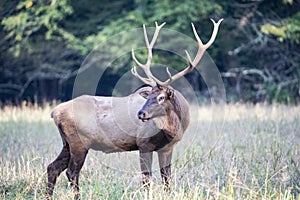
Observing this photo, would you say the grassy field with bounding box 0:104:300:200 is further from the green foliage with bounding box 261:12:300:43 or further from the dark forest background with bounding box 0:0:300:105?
the dark forest background with bounding box 0:0:300:105

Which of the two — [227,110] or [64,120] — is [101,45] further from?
[64,120]

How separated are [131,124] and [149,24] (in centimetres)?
1199

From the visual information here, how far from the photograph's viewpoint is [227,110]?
12.8m

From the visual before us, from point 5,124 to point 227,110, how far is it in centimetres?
487

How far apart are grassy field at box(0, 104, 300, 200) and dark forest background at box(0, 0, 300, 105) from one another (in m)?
6.86

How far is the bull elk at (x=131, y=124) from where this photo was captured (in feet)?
20.2

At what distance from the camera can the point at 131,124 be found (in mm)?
6508

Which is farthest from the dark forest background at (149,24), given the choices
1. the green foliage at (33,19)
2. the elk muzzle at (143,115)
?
the elk muzzle at (143,115)

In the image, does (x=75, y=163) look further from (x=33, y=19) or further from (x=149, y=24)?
(x=33, y=19)

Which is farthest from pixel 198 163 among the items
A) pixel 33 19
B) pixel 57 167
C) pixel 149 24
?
pixel 33 19

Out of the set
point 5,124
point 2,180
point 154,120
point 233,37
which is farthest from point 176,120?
point 233,37

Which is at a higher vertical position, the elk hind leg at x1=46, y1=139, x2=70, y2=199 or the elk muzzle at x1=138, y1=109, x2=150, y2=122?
the elk muzzle at x1=138, y1=109, x2=150, y2=122

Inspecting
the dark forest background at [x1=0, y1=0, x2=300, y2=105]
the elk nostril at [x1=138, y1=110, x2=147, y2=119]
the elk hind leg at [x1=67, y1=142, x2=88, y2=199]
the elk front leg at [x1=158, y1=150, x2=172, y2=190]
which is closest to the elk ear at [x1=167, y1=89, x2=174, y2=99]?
the elk nostril at [x1=138, y1=110, x2=147, y2=119]

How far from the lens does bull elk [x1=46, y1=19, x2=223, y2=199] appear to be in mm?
6148
